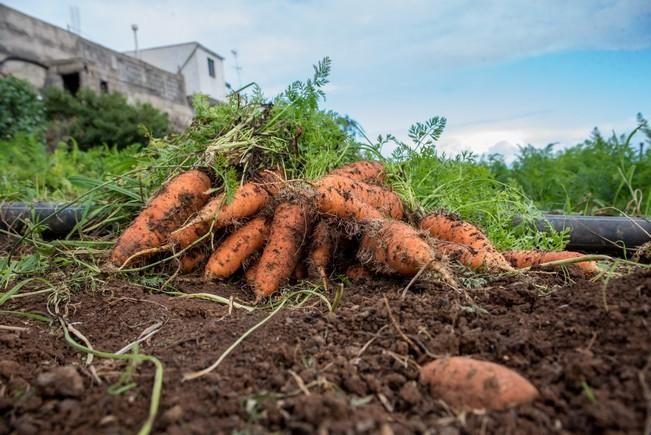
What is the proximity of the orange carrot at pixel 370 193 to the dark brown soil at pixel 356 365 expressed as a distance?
2.38 feet

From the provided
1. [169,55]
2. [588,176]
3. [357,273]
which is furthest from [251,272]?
[169,55]

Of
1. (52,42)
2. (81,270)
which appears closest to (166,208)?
(81,270)

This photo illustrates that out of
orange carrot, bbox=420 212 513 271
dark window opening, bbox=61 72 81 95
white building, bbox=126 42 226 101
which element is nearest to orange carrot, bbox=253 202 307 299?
orange carrot, bbox=420 212 513 271

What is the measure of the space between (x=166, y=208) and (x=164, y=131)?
1166 centimetres

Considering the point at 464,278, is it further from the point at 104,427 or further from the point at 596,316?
the point at 104,427

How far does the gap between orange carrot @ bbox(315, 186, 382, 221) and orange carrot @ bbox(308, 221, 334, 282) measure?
8cm

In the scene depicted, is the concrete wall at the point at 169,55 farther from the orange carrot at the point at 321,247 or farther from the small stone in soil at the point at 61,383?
the small stone in soil at the point at 61,383

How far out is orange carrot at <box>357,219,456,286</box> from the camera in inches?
72.3

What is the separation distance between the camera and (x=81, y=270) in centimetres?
220

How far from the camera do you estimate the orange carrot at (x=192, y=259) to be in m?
2.30

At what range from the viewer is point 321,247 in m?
2.19

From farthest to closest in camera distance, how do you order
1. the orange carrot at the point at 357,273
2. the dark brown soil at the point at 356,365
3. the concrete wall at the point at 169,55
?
the concrete wall at the point at 169,55 < the orange carrot at the point at 357,273 < the dark brown soil at the point at 356,365

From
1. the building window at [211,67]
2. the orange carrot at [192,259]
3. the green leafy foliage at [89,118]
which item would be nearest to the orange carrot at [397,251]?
the orange carrot at [192,259]

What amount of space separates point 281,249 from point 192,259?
0.49 m
